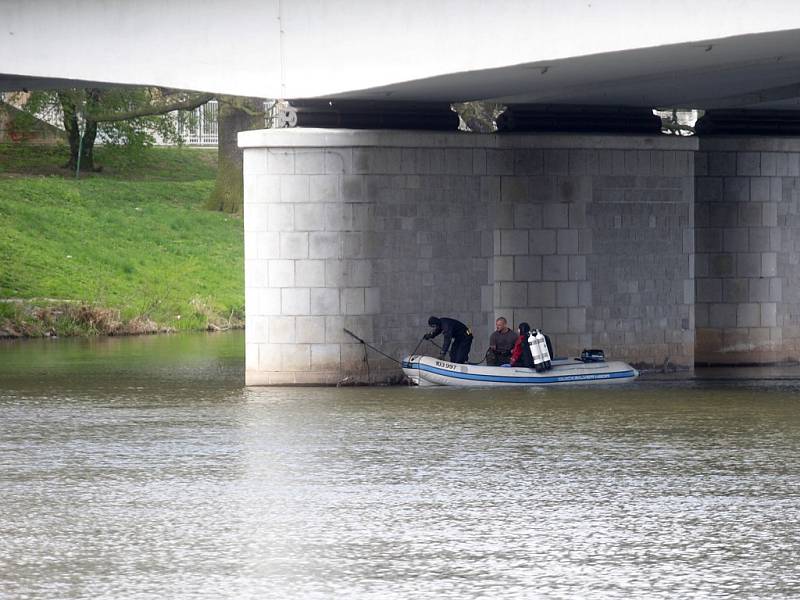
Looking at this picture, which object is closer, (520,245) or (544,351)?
(544,351)

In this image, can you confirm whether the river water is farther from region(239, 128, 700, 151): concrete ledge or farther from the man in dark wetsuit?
region(239, 128, 700, 151): concrete ledge

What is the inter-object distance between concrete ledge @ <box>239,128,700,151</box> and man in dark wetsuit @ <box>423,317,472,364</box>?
3014mm

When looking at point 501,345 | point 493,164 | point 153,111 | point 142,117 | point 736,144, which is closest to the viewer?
point 501,345

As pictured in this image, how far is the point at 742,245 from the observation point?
35.9 metres

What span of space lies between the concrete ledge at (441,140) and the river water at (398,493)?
410 centimetres

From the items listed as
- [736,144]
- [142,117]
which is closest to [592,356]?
[736,144]

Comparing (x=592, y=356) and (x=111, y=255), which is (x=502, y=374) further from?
(x=111, y=255)

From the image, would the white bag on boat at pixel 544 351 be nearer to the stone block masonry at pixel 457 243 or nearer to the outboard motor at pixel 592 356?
the outboard motor at pixel 592 356

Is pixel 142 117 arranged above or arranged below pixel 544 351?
above

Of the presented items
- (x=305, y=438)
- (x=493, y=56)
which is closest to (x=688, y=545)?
(x=305, y=438)

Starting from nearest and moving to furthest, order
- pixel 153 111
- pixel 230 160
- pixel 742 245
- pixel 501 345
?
pixel 501 345 < pixel 742 245 < pixel 153 111 < pixel 230 160

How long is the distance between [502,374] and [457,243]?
254cm

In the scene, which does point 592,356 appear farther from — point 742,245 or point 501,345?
point 742,245

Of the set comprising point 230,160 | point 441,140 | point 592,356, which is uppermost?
point 230,160
